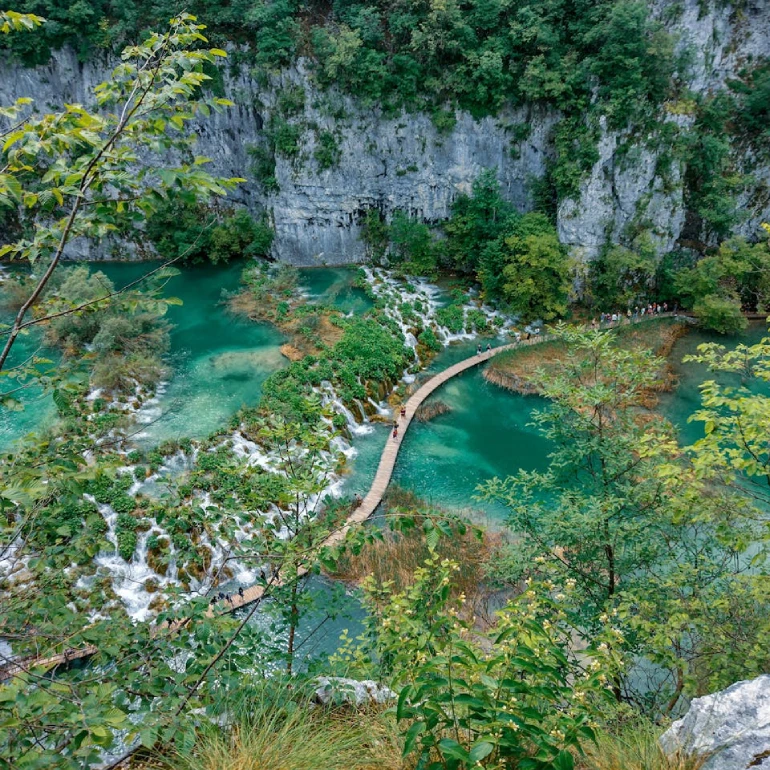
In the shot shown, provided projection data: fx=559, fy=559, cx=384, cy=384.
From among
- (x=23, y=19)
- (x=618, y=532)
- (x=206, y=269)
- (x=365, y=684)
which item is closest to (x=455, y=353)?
(x=206, y=269)

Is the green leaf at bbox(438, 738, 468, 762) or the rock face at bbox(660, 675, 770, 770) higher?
the green leaf at bbox(438, 738, 468, 762)

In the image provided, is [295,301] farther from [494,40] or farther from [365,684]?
[365,684]

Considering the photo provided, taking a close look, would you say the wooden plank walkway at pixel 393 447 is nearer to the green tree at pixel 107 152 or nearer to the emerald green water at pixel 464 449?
the emerald green water at pixel 464 449

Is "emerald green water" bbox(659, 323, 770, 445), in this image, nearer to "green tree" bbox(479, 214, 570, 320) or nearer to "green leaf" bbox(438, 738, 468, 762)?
"green tree" bbox(479, 214, 570, 320)

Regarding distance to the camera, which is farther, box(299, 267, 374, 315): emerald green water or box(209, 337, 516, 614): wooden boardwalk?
box(299, 267, 374, 315): emerald green water

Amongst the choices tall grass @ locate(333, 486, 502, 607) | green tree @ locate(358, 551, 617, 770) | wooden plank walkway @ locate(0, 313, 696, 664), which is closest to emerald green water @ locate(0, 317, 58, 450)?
wooden plank walkway @ locate(0, 313, 696, 664)

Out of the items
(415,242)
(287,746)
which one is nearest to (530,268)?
(415,242)

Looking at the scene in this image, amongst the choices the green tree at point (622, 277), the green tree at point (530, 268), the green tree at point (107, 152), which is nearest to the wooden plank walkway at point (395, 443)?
the green tree at point (622, 277)
